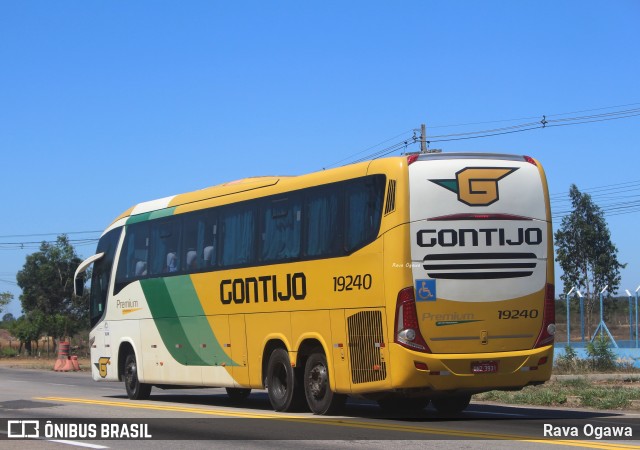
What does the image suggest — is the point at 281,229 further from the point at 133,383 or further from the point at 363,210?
the point at 133,383

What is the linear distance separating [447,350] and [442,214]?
1938mm

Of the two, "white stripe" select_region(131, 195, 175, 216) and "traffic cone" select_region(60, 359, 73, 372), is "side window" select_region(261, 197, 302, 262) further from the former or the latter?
"traffic cone" select_region(60, 359, 73, 372)

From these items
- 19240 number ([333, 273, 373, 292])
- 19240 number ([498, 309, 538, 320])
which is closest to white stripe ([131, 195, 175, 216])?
19240 number ([333, 273, 373, 292])

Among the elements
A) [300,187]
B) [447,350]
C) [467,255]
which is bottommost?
[447,350]

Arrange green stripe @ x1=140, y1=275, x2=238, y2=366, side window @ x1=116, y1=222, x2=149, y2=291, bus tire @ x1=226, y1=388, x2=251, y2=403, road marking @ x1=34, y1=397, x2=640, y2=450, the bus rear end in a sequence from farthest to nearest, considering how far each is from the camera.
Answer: side window @ x1=116, y1=222, x2=149, y2=291
bus tire @ x1=226, y1=388, x2=251, y2=403
green stripe @ x1=140, y1=275, x2=238, y2=366
the bus rear end
road marking @ x1=34, y1=397, x2=640, y2=450

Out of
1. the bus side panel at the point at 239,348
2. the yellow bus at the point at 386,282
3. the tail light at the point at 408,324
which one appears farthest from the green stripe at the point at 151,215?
the tail light at the point at 408,324

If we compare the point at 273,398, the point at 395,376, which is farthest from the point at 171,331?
the point at 395,376

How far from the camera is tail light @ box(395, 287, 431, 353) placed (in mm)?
15492

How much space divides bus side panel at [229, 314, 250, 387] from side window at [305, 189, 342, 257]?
2719 millimetres

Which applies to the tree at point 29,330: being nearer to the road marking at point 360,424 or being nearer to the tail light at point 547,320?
the road marking at point 360,424

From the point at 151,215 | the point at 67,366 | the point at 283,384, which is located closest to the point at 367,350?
the point at 283,384

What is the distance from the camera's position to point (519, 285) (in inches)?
634

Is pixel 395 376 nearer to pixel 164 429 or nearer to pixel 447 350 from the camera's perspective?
pixel 447 350

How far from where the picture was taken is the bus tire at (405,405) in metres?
18.5
